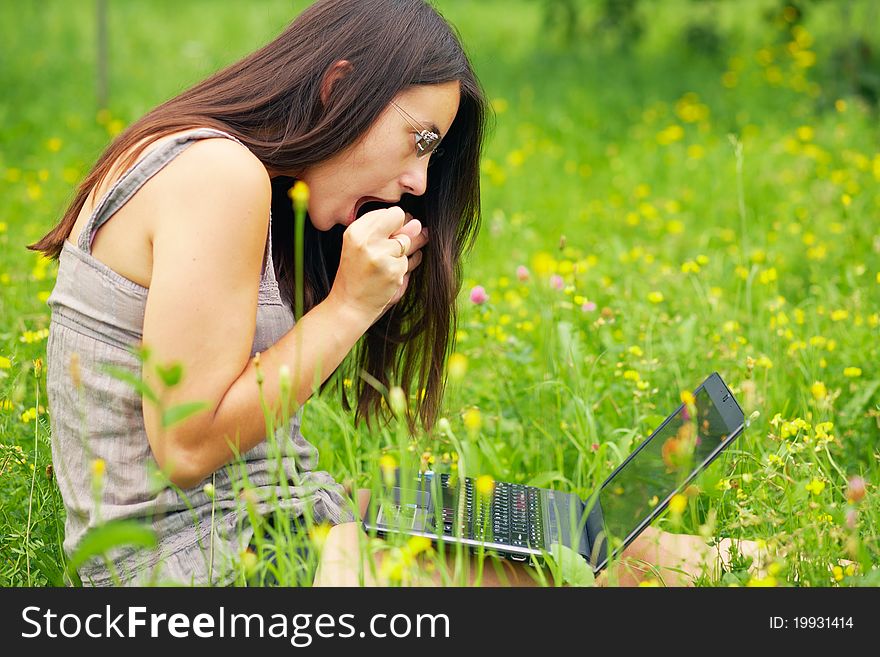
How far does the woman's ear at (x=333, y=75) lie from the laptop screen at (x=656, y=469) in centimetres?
73

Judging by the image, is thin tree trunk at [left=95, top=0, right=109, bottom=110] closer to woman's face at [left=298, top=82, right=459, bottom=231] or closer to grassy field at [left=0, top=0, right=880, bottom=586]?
grassy field at [left=0, top=0, right=880, bottom=586]

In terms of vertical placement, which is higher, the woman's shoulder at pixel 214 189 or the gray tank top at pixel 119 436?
the woman's shoulder at pixel 214 189

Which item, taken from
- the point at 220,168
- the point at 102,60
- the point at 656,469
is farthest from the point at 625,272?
the point at 102,60

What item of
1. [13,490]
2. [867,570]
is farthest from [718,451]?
[13,490]

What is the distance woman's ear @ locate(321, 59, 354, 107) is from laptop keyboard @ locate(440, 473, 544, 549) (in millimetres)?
635

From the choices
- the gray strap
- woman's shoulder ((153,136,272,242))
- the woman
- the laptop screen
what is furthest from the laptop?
the gray strap

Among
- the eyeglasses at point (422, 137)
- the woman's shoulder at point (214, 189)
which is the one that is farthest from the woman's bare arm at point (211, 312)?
the eyeglasses at point (422, 137)

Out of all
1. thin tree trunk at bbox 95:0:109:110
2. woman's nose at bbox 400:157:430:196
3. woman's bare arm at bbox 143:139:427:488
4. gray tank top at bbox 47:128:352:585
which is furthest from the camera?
thin tree trunk at bbox 95:0:109:110

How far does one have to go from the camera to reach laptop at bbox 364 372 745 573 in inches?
59.9

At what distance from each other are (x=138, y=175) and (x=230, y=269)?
20 cm

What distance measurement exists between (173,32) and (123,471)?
636 cm

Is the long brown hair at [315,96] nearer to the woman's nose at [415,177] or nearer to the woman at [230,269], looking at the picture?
the woman at [230,269]

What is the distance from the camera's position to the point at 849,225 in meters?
3.53

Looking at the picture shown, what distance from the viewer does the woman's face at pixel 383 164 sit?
1.67 metres
